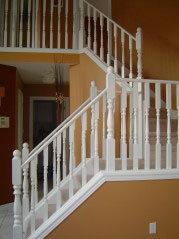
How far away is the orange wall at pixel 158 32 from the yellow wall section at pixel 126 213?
8.57 ft

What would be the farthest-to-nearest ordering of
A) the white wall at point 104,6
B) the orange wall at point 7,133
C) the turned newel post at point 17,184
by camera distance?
the white wall at point 104,6 < the orange wall at point 7,133 < the turned newel post at point 17,184

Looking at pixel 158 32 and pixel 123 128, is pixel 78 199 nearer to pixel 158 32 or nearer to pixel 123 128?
pixel 123 128

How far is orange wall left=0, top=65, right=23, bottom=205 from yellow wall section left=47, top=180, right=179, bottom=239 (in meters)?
2.34

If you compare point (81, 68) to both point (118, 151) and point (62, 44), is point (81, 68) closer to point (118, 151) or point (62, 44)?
point (62, 44)

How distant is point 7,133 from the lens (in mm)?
4574

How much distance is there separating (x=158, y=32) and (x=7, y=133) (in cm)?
353

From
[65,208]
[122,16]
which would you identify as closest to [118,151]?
[65,208]

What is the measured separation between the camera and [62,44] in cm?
459

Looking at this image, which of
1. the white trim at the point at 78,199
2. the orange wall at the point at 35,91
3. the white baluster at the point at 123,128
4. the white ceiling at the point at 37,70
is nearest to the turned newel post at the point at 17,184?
the white trim at the point at 78,199

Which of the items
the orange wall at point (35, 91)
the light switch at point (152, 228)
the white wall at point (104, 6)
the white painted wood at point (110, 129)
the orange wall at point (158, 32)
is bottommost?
the light switch at point (152, 228)

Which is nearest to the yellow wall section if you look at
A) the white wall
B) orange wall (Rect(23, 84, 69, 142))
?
orange wall (Rect(23, 84, 69, 142))

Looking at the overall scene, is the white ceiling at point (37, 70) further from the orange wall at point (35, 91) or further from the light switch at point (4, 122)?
the light switch at point (4, 122)

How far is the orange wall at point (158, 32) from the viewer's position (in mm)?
4590

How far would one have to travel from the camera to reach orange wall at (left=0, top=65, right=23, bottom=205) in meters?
4.49
